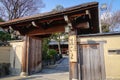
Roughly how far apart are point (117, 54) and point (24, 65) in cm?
586

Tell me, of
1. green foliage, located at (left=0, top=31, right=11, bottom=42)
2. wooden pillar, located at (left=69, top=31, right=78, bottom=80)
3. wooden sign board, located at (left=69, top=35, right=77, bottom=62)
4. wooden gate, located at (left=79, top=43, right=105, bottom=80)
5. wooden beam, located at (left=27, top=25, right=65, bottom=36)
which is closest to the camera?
wooden gate, located at (left=79, top=43, right=105, bottom=80)

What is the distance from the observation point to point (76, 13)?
7633 mm

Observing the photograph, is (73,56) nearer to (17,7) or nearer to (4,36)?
(4,36)

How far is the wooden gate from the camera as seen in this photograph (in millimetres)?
7684

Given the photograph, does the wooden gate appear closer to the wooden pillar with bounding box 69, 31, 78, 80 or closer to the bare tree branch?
the wooden pillar with bounding box 69, 31, 78, 80

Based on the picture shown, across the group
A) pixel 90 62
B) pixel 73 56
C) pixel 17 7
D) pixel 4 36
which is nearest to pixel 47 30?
pixel 73 56

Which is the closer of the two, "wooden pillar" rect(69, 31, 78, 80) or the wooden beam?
"wooden pillar" rect(69, 31, 78, 80)

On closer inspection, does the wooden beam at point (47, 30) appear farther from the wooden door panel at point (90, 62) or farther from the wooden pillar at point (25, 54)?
the wooden door panel at point (90, 62)

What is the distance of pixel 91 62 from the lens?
25.8ft

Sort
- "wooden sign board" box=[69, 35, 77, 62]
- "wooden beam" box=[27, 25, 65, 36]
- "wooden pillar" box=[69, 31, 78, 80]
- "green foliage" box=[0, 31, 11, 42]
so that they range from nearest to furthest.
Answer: "wooden pillar" box=[69, 31, 78, 80] < "wooden sign board" box=[69, 35, 77, 62] < "wooden beam" box=[27, 25, 65, 36] < "green foliage" box=[0, 31, 11, 42]

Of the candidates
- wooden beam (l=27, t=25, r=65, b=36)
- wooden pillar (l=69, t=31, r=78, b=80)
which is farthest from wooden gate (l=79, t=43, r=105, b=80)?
wooden beam (l=27, t=25, r=65, b=36)

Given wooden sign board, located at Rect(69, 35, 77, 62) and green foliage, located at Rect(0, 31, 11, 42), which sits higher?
green foliage, located at Rect(0, 31, 11, 42)

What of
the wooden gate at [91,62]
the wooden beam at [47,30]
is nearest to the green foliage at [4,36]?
the wooden beam at [47,30]

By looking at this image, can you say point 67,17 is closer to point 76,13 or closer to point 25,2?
point 76,13
